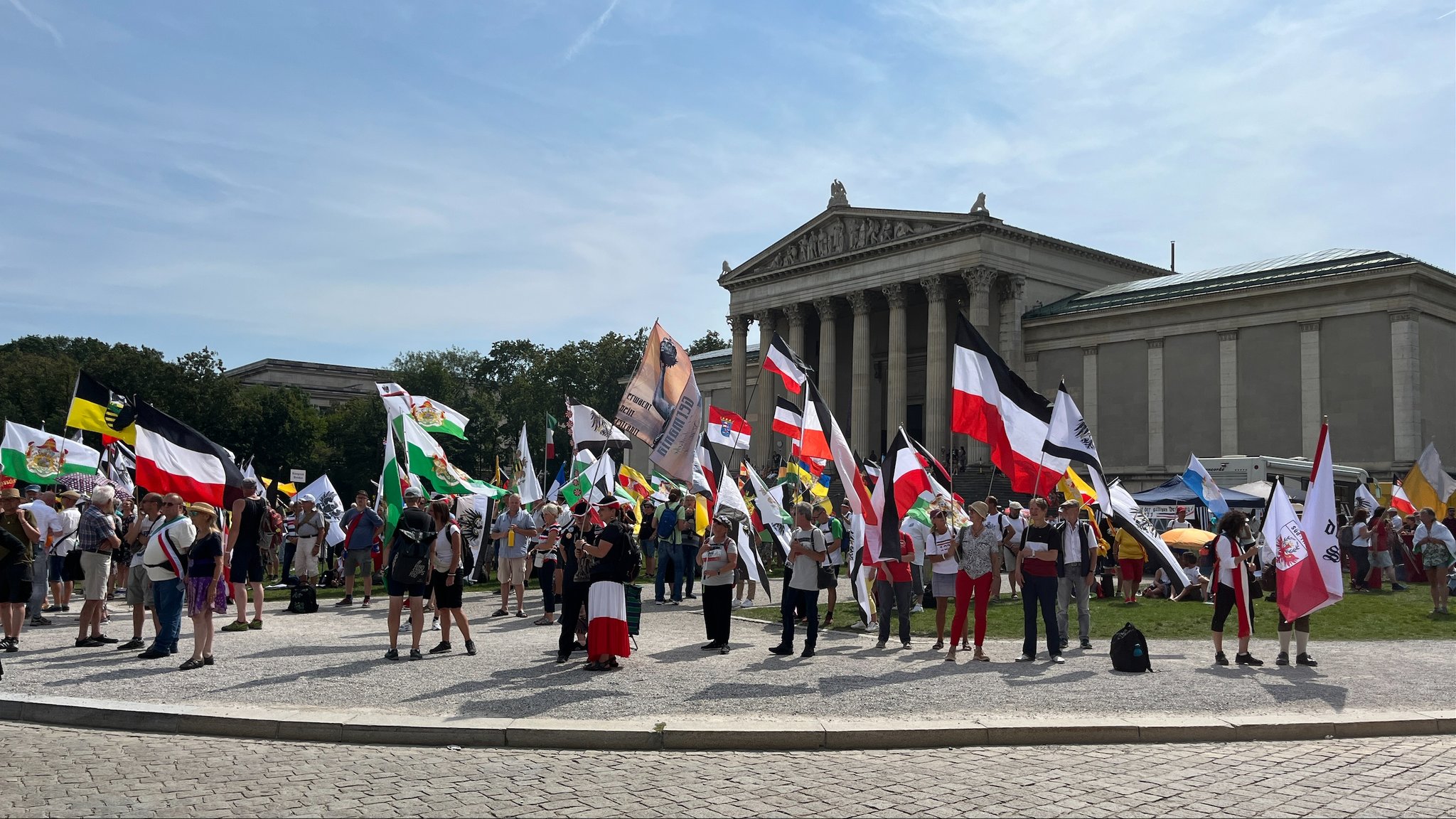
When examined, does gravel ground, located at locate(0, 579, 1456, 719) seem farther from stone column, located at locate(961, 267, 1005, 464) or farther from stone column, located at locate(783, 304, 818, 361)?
stone column, located at locate(783, 304, 818, 361)

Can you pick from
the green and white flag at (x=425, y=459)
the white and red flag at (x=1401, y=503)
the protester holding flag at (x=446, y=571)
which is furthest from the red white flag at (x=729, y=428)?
the white and red flag at (x=1401, y=503)

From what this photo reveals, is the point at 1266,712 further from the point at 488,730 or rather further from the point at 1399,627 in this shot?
the point at 1399,627

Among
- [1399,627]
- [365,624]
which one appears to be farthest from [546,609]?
[1399,627]

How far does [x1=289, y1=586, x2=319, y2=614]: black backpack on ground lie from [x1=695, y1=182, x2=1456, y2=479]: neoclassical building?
1878 cm

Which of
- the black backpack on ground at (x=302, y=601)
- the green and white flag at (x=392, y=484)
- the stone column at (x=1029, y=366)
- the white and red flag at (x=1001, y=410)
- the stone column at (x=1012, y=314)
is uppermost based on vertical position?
the stone column at (x=1012, y=314)

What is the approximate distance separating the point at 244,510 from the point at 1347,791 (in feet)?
41.2

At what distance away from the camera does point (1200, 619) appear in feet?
58.9

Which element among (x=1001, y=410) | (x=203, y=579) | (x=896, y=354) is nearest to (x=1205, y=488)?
(x=1001, y=410)

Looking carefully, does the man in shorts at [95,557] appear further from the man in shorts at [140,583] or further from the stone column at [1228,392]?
the stone column at [1228,392]

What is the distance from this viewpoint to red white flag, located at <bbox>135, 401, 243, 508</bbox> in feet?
47.8

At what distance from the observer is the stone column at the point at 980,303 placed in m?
53.0

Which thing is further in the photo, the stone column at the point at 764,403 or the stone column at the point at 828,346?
the stone column at the point at 764,403

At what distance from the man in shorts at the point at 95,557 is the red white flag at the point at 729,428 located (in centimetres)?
1188

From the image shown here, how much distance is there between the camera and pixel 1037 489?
14969 millimetres
